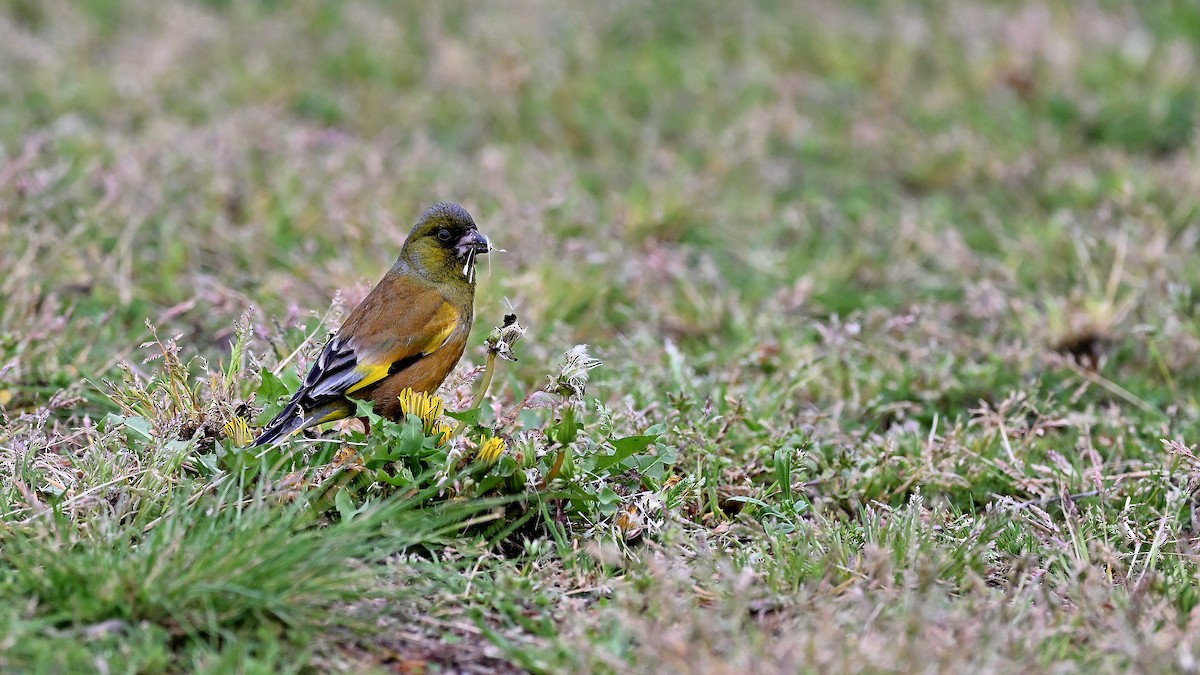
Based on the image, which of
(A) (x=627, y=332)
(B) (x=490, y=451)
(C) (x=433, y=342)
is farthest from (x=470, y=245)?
(A) (x=627, y=332)

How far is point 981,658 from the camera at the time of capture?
298 centimetres

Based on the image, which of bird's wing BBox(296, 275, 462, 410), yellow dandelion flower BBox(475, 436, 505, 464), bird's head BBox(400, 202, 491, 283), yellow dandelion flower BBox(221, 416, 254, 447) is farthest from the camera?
bird's head BBox(400, 202, 491, 283)

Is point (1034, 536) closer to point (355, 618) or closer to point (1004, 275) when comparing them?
point (355, 618)

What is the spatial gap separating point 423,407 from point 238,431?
0.54 m

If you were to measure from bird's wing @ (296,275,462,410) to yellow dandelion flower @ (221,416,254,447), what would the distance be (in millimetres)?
181

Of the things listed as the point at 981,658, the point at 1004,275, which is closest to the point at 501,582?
the point at 981,658

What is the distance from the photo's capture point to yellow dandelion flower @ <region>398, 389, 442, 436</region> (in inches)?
152

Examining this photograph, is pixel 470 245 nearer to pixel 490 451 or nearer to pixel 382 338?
pixel 382 338

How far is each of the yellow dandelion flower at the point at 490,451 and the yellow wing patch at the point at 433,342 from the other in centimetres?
49

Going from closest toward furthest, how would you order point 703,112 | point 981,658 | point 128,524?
point 981,658, point 128,524, point 703,112

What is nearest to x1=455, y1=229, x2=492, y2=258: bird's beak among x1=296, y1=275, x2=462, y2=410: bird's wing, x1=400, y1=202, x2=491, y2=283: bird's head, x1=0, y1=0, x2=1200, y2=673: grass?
x1=400, y1=202, x2=491, y2=283: bird's head

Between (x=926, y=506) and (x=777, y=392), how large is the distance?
0.82 metres

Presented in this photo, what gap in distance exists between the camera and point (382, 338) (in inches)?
163

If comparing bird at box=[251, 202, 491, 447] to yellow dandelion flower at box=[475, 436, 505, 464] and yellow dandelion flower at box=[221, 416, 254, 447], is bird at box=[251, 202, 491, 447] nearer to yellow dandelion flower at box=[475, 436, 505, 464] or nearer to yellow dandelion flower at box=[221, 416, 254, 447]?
yellow dandelion flower at box=[221, 416, 254, 447]
